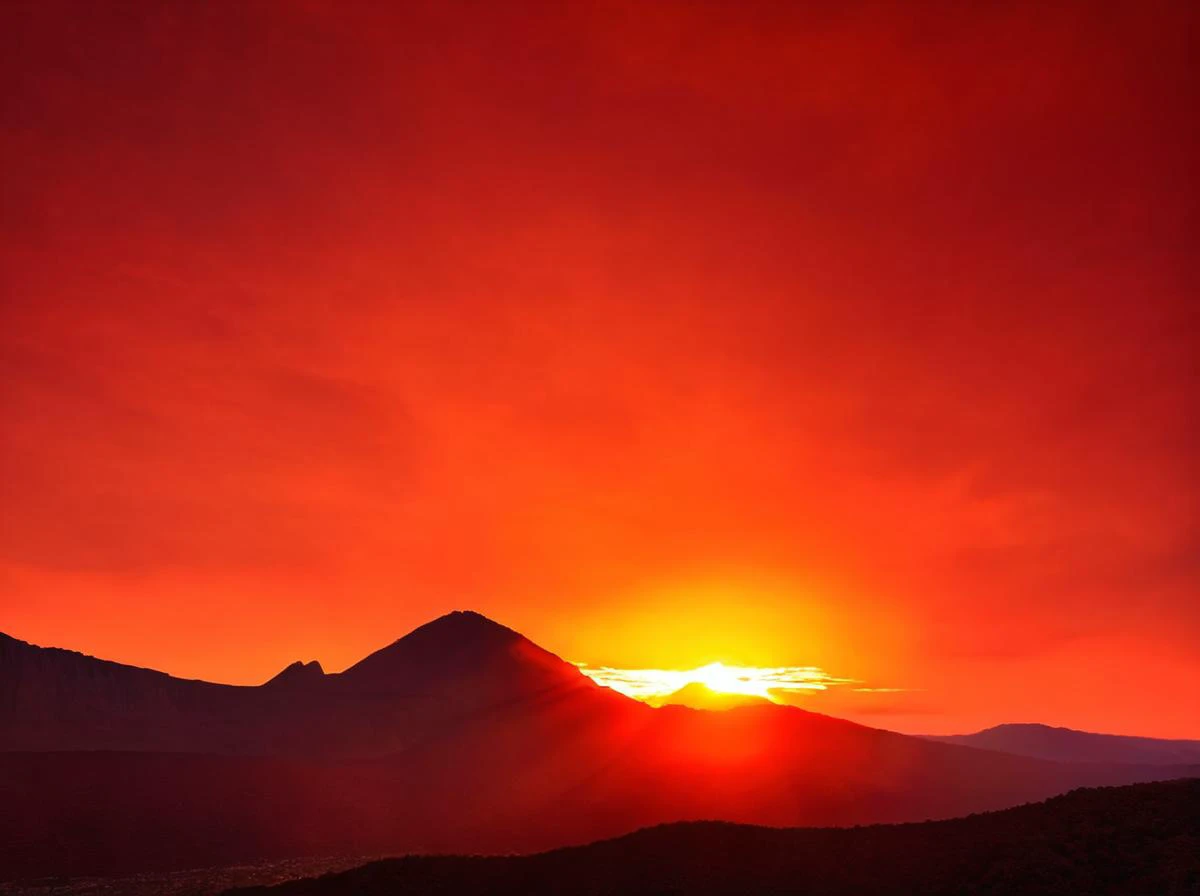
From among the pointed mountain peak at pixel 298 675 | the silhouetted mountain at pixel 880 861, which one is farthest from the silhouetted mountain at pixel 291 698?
the silhouetted mountain at pixel 880 861

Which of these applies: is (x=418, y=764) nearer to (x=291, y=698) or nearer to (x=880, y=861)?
(x=291, y=698)

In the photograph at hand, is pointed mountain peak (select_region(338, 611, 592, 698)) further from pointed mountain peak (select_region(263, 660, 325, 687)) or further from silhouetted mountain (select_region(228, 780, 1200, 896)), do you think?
silhouetted mountain (select_region(228, 780, 1200, 896))

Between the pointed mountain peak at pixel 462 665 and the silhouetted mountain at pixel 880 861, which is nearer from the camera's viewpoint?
the silhouetted mountain at pixel 880 861

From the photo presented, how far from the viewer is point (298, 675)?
553 feet

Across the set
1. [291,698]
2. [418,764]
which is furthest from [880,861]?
[291,698]

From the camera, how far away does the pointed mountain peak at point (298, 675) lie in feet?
542

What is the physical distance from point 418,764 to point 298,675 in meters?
46.7

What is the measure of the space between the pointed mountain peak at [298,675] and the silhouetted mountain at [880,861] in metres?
134

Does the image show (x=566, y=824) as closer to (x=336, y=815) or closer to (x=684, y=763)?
(x=336, y=815)

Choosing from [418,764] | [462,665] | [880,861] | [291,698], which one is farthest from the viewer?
[462,665]

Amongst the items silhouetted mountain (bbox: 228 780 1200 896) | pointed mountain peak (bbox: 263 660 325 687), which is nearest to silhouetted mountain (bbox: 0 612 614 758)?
pointed mountain peak (bbox: 263 660 325 687)

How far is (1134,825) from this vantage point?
33000 millimetres

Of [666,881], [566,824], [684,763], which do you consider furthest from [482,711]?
[666,881]

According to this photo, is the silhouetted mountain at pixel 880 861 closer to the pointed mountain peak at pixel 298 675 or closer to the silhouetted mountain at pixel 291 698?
the silhouetted mountain at pixel 291 698
